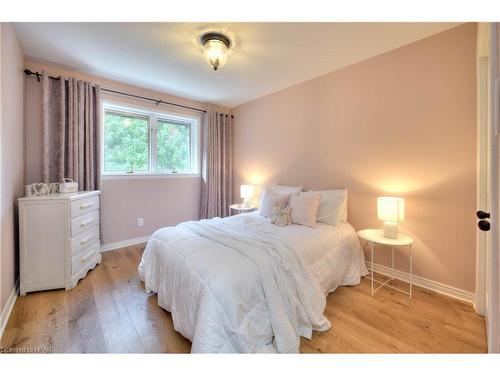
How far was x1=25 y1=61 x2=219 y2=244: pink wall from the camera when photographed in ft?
7.95

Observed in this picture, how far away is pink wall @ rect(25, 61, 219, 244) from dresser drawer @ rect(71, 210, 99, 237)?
499 millimetres

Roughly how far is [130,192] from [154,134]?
100 centimetres

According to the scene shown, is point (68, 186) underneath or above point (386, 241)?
above

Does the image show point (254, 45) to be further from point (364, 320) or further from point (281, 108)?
point (364, 320)

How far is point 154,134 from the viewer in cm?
346

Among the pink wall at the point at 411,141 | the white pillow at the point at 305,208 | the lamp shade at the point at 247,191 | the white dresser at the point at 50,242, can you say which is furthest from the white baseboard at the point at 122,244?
the pink wall at the point at 411,141

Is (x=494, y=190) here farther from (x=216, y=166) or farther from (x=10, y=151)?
(x=216, y=166)

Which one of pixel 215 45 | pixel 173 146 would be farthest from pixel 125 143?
pixel 215 45

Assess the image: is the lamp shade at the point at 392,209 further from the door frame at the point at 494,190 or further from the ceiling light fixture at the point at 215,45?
the ceiling light fixture at the point at 215,45

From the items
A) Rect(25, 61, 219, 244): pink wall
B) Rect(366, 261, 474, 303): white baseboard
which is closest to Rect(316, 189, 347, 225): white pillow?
Rect(366, 261, 474, 303): white baseboard

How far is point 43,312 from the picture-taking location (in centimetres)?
170

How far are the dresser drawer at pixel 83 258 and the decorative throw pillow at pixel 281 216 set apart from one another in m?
2.05
